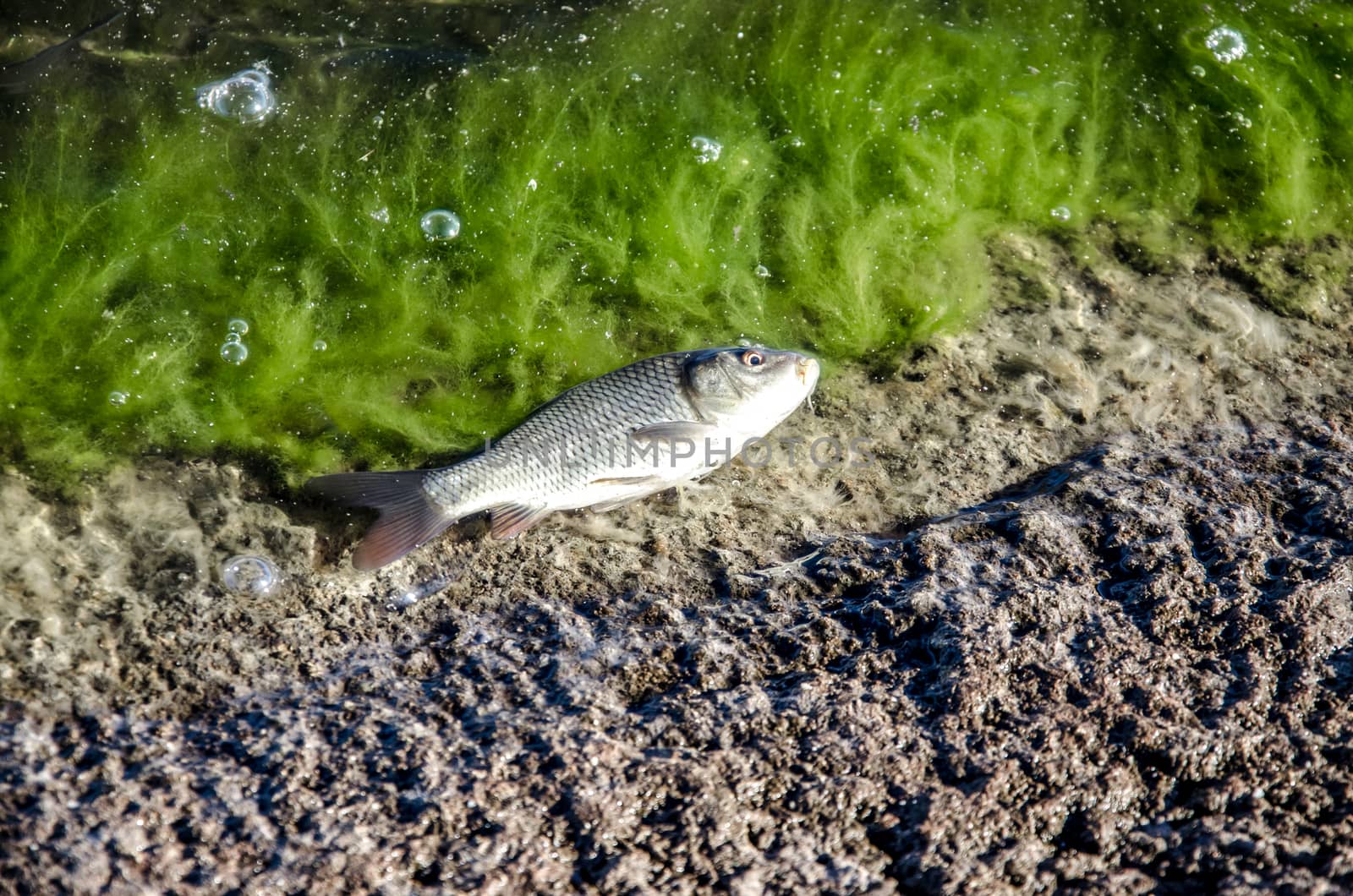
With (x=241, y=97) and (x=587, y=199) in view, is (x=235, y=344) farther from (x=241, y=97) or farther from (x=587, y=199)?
(x=587, y=199)

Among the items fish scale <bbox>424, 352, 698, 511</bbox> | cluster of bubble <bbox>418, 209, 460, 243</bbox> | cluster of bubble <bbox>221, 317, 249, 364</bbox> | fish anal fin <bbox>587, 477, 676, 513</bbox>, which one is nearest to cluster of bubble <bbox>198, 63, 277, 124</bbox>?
cluster of bubble <bbox>418, 209, 460, 243</bbox>

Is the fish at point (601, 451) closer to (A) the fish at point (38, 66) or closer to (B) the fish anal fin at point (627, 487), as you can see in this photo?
(B) the fish anal fin at point (627, 487)

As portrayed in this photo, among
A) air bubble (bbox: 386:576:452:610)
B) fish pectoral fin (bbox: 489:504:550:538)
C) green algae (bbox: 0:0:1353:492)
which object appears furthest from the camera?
green algae (bbox: 0:0:1353:492)

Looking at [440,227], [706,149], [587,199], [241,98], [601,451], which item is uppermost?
[241,98]

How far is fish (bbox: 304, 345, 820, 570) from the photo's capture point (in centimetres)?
322

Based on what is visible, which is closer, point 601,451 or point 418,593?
point 418,593

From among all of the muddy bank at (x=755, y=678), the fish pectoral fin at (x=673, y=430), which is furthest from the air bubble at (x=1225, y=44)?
the fish pectoral fin at (x=673, y=430)

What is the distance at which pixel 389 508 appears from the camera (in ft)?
10.5

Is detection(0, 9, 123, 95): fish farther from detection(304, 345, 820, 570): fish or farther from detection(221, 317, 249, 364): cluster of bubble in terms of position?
detection(304, 345, 820, 570): fish

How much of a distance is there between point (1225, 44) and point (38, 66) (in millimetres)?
5437

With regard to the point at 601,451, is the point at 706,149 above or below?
above

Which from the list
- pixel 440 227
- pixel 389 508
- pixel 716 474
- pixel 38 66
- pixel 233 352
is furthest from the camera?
pixel 38 66

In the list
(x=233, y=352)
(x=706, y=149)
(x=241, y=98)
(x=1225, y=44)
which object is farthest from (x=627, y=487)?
(x=1225, y=44)

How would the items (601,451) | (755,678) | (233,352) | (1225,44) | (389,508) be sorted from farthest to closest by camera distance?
(1225,44) → (233,352) → (601,451) → (389,508) → (755,678)
